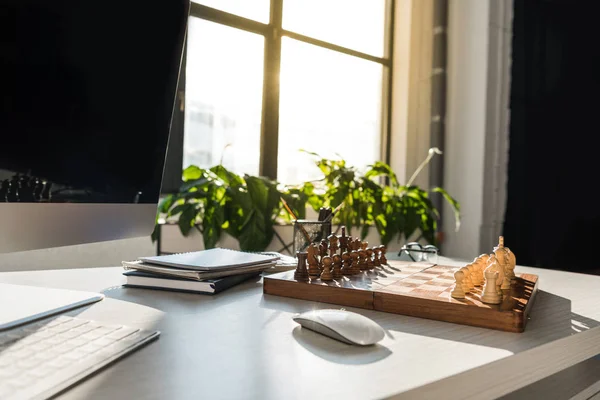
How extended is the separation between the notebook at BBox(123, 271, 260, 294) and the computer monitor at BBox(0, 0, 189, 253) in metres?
0.07

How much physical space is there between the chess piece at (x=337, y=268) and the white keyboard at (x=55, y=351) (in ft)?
1.29

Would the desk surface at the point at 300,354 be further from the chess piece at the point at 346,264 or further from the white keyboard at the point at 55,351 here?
the chess piece at the point at 346,264

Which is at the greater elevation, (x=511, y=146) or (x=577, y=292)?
(x=511, y=146)

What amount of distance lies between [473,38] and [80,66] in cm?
319

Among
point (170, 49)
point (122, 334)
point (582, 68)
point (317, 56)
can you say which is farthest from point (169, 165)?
point (582, 68)

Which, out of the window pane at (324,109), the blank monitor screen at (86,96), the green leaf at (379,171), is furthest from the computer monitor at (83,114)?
the window pane at (324,109)

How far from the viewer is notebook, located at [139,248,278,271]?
940 millimetres

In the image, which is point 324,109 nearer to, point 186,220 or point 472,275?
point 186,220

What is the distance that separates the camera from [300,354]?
1.88ft

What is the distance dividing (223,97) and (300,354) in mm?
2455

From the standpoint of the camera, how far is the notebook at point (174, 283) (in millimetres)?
907

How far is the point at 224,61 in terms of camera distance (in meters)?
2.90

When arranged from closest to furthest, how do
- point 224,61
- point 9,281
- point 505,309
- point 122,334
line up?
point 122,334, point 505,309, point 9,281, point 224,61

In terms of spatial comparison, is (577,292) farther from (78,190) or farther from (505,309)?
(78,190)
